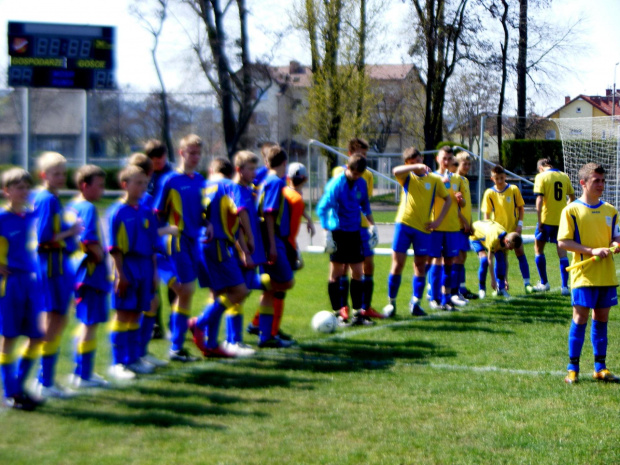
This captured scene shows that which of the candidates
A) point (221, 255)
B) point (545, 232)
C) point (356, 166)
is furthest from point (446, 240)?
point (221, 255)

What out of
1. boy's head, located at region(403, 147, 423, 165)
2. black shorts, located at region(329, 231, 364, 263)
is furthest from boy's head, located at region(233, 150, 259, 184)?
boy's head, located at region(403, 147, 423, 165)

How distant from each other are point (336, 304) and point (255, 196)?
181 cm

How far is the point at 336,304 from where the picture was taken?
29.7ft

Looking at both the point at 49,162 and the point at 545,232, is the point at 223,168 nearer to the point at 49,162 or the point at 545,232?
the point at 49,162

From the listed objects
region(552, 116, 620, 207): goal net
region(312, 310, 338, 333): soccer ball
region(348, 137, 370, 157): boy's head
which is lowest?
region(312, 310, 338, 333): soccer ball

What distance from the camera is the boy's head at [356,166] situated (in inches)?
334

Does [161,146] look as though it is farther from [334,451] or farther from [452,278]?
[452,278]

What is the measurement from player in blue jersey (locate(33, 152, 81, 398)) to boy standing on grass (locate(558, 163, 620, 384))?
3924 millimetres

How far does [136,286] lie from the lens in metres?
6.02

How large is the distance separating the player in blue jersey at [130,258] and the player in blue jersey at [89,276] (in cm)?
12

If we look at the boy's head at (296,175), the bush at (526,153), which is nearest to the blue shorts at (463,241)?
the boy's head at (296,175)

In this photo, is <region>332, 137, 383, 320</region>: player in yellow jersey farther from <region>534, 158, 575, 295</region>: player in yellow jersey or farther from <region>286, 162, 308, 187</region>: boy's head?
<region>534, 158, 575, 295</region>: player in yellow jersey

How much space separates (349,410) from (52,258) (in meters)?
2.40

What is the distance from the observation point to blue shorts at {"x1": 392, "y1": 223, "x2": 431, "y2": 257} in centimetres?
932
